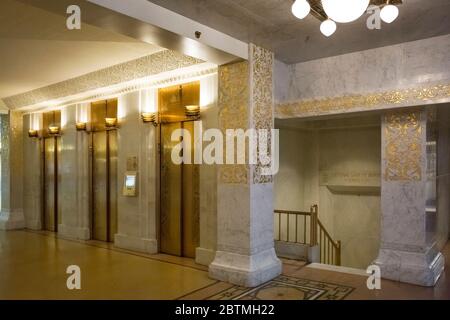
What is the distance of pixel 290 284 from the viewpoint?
476 centimetres

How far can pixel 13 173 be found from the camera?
30.9 ft

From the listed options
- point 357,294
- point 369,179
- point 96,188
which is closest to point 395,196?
point 357,294

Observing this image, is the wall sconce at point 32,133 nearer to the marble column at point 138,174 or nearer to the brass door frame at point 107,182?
the brass door frame at point 107,182

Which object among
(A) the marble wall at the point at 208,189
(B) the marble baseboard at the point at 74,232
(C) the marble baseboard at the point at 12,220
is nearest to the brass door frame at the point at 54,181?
(B) the marble baseboard at the point at 74,232

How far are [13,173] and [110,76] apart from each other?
4.67 m

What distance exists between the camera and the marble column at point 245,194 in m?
4.76

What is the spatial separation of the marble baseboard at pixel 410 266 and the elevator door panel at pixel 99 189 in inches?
197

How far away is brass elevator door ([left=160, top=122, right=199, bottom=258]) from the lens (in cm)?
597

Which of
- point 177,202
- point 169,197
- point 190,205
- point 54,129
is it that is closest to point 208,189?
point 190,205

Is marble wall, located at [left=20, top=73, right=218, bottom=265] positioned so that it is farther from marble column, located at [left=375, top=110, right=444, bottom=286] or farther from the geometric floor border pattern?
marble column, located at [left=375, top=110, right=444, bottom=286]

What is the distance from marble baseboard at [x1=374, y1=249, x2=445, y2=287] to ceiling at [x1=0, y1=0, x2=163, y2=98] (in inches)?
170

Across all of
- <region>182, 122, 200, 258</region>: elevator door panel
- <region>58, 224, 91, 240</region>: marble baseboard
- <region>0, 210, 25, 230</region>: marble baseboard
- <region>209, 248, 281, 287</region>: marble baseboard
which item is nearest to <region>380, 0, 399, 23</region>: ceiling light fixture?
<region>209, 248, 281, 287</region>: marble baseboard

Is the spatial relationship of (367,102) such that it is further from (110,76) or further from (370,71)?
(110,76)
